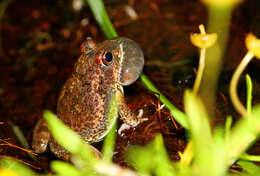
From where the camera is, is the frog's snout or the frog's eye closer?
the frog's eye

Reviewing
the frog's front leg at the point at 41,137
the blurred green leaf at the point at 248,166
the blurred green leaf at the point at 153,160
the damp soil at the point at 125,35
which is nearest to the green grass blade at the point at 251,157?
the blurred green leaf at the point at 248,166

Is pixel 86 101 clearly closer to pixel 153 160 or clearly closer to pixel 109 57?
pixel 109 57

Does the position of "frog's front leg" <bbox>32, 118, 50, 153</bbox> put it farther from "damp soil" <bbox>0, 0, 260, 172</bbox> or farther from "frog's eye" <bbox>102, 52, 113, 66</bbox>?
"frog's eye" <bbox>102, 52, 113, 66</bbox>

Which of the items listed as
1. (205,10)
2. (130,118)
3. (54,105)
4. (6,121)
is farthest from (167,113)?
(205,10)

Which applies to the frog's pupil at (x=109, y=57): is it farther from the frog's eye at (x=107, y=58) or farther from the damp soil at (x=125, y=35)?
the damp soil at (x=125, y=35)

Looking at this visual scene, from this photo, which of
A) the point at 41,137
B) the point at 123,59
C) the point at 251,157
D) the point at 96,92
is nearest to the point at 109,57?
the point at 123,59

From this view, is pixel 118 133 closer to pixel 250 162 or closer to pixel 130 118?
pixel 130 118

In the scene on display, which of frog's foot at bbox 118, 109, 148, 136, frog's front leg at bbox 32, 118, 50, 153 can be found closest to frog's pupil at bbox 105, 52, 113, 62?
frog's foot at bbox 118, 109, 148, 136
